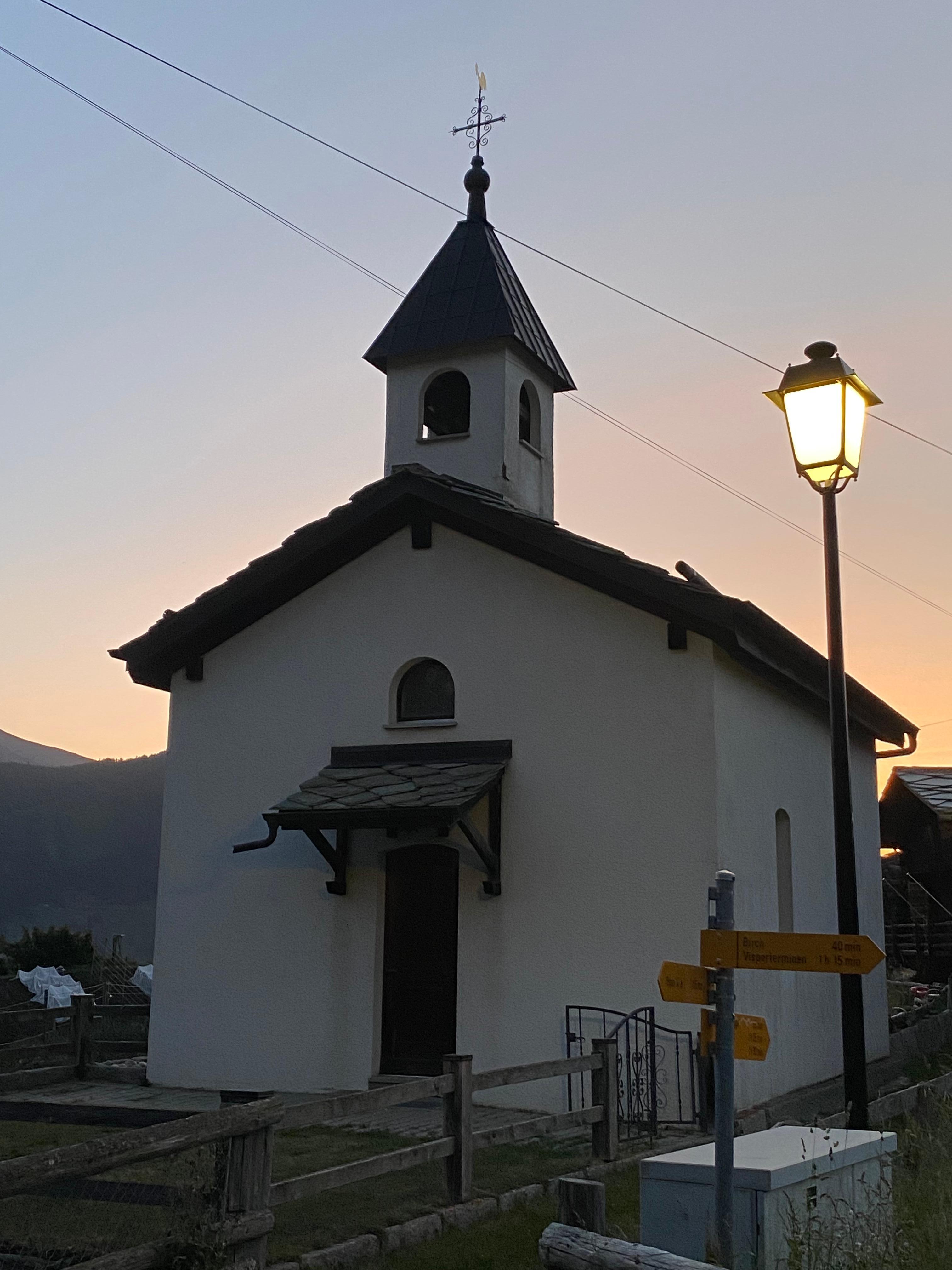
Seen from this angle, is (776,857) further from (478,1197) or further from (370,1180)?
(478,1197)

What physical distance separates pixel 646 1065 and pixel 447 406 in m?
8.80

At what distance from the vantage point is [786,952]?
551 centimetres

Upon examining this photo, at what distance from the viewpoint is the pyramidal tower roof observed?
16.1 metres

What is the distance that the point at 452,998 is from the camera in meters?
13.1

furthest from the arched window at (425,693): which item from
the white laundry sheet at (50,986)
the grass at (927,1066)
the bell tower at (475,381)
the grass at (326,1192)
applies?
the white laundry sheet at (50,986)

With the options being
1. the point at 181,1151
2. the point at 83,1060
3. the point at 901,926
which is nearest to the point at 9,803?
the point at 901,926

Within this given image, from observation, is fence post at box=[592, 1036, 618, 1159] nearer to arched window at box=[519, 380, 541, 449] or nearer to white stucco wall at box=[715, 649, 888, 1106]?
white stucco wall at box=[715, 649, 888, 1106]

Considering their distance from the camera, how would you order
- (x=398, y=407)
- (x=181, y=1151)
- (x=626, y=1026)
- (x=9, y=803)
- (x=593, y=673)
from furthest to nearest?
(x=9, y=803)
(x=398, y=407)
(x=593, y=673)
(x=626, y=1026)
(x=181, y=1151)

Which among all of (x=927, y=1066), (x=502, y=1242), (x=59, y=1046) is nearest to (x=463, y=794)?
(x=502, y=1242)

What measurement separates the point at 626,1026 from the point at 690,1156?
580 centimetres

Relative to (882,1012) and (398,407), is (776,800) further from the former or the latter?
(398,407)

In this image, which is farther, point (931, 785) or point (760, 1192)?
point (931, 785)

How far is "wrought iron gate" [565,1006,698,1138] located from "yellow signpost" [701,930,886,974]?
236 inches

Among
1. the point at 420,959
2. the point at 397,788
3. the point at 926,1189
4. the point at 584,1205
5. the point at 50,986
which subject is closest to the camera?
the point at 584,1205
